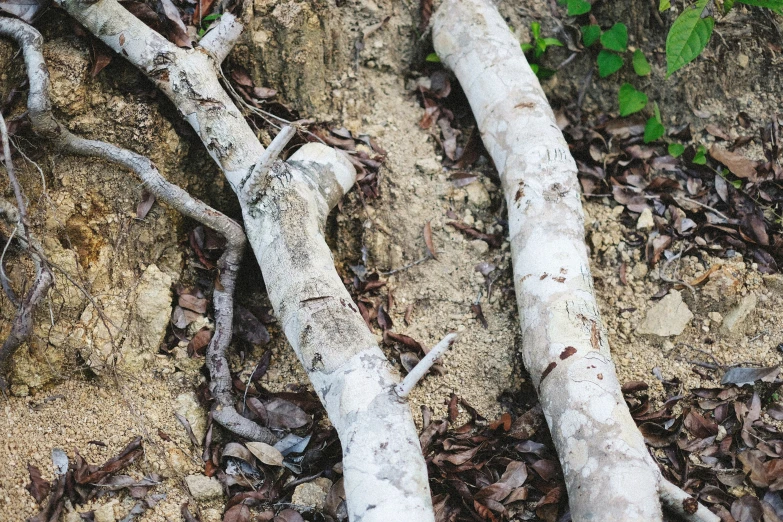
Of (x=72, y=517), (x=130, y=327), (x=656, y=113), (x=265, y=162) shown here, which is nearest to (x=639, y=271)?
(x=656, y=113)

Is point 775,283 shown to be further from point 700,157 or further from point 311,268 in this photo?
point 311,268

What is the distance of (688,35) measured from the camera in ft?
8.25

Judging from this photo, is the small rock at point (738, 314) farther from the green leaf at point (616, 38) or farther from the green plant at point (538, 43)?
the green plant at point (538, 43)

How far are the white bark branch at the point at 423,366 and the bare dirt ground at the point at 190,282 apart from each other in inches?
19.5

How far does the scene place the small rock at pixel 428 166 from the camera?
324 centimetres

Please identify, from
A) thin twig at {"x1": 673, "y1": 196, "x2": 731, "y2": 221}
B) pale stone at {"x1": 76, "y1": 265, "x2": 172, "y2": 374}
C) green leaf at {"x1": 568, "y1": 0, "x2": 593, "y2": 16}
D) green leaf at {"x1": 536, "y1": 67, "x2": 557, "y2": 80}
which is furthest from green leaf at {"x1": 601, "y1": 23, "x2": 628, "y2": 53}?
pale stone at {"x1": 76, "y1": 265, "x2": 172, "y2": 374}

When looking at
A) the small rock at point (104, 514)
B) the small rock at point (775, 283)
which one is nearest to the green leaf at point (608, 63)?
the small rock at point (775, 283)

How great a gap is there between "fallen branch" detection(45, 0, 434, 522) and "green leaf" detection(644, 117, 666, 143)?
5.32 ft

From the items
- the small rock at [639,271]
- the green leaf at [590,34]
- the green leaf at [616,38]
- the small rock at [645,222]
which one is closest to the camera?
the small rock at [639,271]

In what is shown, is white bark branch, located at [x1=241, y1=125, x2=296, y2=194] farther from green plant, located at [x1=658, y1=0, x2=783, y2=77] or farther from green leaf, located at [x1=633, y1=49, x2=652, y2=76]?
green leaf, located at [x1=633, y1=49, x2=652, y2=76]

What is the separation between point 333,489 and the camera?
2.44 meters

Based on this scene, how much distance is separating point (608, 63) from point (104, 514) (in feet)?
10.5

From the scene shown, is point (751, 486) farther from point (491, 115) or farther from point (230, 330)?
point (230, 330)

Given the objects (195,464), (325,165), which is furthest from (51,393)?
(325,165)
